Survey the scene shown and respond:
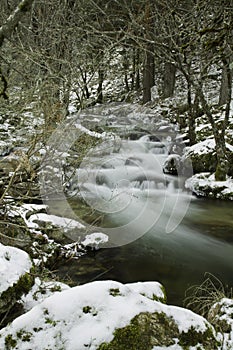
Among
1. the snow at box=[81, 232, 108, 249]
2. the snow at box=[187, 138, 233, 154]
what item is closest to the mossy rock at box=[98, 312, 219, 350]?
the snow at box=[81, 232, 108, 249]

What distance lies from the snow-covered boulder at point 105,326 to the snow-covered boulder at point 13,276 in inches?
26.2

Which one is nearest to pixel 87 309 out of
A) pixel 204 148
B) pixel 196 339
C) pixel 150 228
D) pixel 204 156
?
pixel 196 339

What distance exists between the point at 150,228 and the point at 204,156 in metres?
4.01

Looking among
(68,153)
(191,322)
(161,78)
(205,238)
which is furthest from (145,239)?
(161,78)

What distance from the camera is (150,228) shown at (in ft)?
26.7

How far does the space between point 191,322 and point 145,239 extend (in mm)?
5251

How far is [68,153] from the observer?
23.7 feet

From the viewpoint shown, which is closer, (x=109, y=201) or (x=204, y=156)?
(x=109, y=201)

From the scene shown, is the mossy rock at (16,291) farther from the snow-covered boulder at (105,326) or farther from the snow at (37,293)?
the snow-covered boulder at (105,326)

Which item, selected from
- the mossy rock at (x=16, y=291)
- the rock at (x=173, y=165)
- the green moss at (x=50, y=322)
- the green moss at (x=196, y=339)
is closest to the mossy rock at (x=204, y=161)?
the rock at (x=173, y=165)

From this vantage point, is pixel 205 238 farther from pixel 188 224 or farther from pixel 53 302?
pixel 53 302

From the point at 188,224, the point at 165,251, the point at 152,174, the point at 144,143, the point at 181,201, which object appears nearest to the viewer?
the point at 165,251

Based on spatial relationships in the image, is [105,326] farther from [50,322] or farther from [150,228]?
[150,228]

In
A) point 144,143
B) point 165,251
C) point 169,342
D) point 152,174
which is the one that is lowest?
point 165,251
